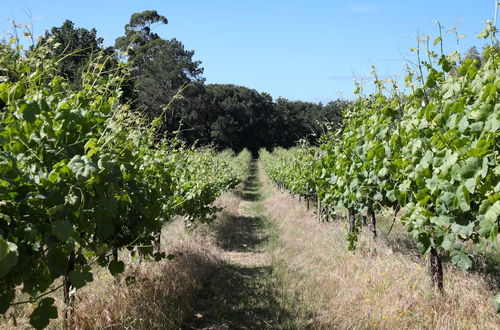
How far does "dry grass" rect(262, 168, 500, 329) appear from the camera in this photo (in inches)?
159

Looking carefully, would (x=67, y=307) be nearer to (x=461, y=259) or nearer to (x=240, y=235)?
(x=461, y=259)

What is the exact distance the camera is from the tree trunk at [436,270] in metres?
4.48

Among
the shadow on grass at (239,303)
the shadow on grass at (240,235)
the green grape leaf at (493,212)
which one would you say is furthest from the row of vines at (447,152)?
the shadow on grass at (240,235)

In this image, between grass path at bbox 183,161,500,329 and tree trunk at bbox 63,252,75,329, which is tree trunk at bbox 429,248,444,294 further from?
tree trunk at bbox 63,252,75,329

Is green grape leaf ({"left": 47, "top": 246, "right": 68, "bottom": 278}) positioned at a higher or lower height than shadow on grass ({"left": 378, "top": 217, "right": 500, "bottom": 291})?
higher

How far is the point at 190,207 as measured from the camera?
7160 millimetres

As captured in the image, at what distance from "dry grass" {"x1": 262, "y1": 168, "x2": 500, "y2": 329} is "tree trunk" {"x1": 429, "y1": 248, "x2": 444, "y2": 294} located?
9 centimetres

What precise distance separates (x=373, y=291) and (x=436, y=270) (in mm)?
732

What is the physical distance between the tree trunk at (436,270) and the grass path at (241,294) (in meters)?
1.64

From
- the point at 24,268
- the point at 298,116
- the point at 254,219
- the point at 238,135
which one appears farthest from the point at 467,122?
the point at 298,116

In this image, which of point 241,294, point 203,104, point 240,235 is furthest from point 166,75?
point 241,294

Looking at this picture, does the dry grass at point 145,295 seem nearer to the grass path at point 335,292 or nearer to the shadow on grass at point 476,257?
the grass path at point 335,292

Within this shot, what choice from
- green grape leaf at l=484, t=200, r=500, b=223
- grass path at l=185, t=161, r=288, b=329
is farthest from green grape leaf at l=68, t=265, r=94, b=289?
grass path at l=185, t=161, r=288, b=329

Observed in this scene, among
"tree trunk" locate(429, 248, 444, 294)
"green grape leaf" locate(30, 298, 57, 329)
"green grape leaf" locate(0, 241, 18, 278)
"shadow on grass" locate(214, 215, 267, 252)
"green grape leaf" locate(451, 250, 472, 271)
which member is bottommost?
"shadow on grass" locate(214, 215, 267, 252)
